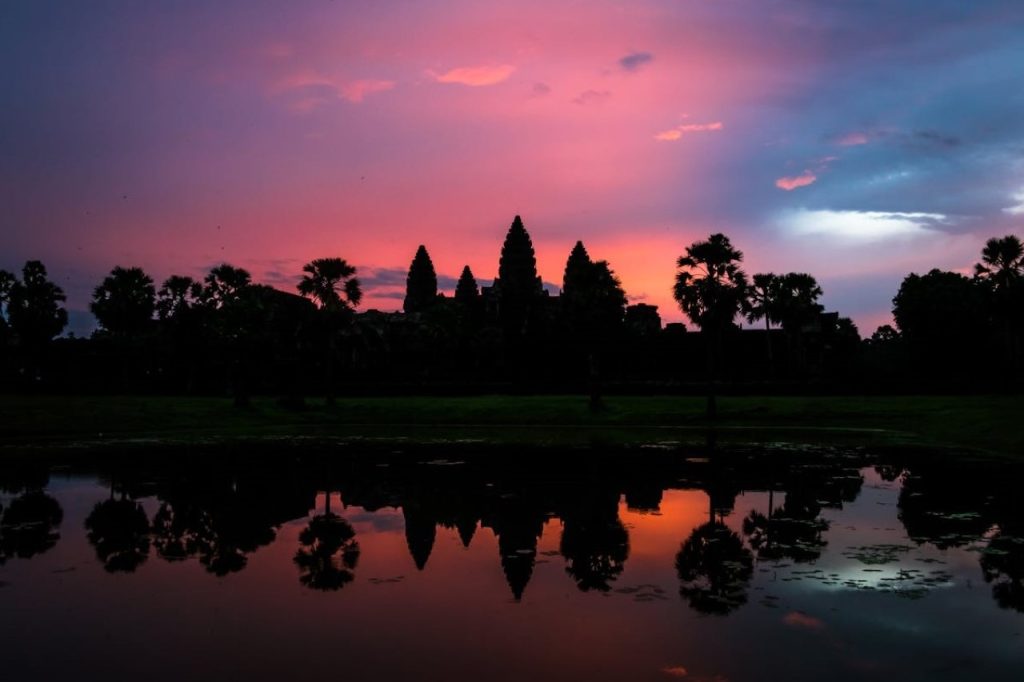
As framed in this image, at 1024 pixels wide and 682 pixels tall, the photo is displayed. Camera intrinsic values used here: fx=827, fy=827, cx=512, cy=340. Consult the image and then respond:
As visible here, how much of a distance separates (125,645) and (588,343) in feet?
202

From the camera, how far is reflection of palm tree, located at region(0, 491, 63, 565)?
13.4 m

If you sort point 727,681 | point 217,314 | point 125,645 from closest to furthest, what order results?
1. point 727,681
2. point 125,645
3. point 217,314

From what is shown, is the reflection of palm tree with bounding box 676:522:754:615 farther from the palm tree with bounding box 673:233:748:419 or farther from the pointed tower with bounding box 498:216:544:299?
the pointed tower with bounding box 498:216:544:299

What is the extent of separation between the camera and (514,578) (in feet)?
37.7

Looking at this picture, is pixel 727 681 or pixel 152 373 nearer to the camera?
pixel 727 681

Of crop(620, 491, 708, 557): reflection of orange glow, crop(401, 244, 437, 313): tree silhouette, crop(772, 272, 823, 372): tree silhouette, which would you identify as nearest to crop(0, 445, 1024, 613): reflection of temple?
crop(620, 491, 708, 557): reflection of orange glow

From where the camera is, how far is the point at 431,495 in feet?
62.8

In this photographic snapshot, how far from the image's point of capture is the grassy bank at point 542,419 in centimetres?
3594

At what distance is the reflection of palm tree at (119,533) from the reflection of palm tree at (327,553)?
248cm

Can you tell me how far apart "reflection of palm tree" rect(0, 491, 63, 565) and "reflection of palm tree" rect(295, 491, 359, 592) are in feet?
13.7

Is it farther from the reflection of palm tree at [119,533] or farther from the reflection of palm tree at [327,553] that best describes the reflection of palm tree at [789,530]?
the reflection of palm tree at [119,533]

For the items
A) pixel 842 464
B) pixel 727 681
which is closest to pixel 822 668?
pixel 727 681

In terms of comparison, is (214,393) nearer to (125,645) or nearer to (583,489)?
(583,489)

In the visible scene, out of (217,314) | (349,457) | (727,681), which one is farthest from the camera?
(217,314)
